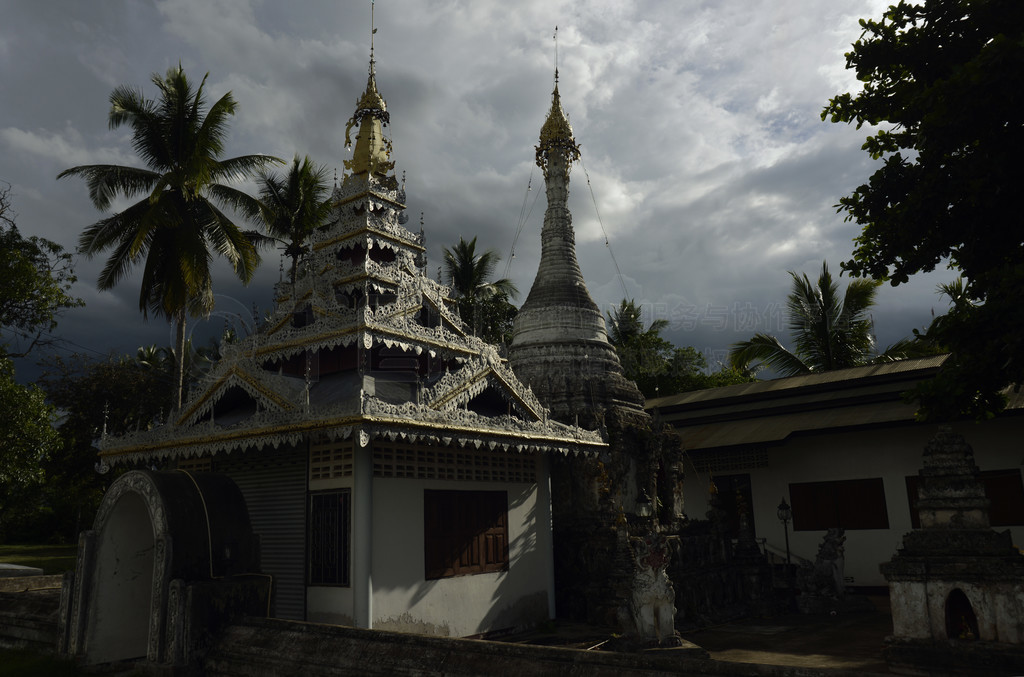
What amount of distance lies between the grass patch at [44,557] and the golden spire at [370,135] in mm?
17359

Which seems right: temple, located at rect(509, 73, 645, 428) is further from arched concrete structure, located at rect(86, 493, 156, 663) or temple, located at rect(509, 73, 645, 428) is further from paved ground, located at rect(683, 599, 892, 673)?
arched concrete structure, located at rect(86, 493, 156, 663)

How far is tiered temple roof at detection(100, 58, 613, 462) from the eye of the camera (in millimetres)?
12008

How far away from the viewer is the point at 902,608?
9688 mm

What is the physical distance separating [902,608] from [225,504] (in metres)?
10.3

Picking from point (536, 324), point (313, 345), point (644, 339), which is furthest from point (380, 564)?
point (644, 339)

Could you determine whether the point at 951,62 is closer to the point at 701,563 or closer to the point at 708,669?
the point at 708,669

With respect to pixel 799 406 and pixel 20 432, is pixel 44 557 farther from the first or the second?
pixel 799 406

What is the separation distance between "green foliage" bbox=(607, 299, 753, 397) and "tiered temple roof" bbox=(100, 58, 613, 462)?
26.9 metres

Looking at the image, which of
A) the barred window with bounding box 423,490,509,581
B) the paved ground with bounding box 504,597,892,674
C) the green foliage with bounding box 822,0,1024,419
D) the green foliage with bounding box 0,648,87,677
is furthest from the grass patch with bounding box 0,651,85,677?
the green foliage with bounding box 822,0,1024,419

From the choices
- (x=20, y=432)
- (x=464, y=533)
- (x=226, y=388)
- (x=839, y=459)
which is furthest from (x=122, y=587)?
(x=839, y=459)

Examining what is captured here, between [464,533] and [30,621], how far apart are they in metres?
8.15

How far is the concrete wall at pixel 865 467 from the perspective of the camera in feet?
65.3

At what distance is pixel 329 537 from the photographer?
1229 centimetres

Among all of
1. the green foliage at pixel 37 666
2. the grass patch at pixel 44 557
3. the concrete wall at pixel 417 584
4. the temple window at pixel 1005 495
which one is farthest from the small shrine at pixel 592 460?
the grass patch at pixel 44 557
